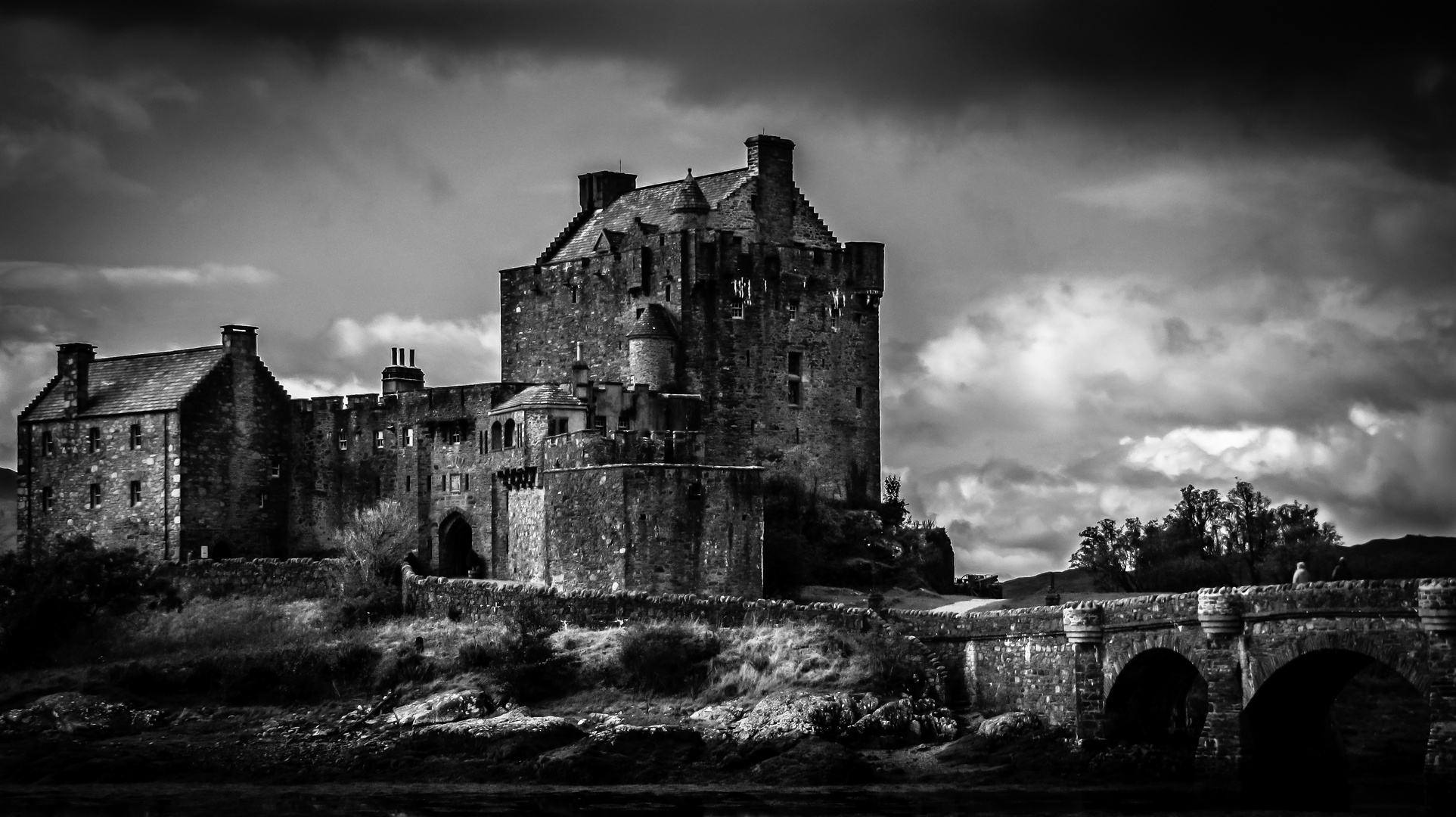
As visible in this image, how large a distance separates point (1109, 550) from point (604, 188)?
78.6ft

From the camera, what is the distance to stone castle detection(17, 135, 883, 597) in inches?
3351

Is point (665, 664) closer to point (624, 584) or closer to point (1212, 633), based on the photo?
point (624, 584)

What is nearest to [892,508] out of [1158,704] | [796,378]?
[796,378]

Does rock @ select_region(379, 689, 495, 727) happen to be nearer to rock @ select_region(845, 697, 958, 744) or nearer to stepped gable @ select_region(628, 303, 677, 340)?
rock @ select_region(845, 697, 958, 744)

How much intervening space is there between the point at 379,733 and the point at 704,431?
21402 millimetres

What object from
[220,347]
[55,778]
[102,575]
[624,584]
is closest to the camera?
[55,778]

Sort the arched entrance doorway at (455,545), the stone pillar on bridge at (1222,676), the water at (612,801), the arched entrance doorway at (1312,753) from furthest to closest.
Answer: the arched entrance doorway at (455,545)
the water at (612,801)
the stone pillar on bridge at (1222,676)
the arched entrance doorway at (1312,753)

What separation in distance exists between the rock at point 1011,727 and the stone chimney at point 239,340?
1510 inches

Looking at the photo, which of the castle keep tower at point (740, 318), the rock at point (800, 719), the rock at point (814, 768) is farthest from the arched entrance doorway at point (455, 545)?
the rock at point (814, 768)

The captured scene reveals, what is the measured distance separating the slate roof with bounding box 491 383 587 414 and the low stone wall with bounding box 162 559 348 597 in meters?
7.83

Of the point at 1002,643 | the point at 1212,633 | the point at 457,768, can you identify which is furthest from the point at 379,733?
the point at 1212,633

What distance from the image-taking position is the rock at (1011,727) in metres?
60.1

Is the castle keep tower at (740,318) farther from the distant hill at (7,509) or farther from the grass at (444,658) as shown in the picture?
the distant hill at (7,509)

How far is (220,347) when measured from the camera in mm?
89062
